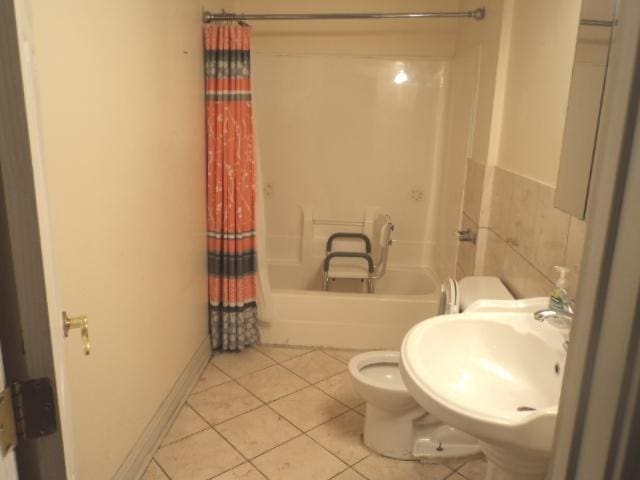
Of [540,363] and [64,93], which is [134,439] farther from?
[540,363]

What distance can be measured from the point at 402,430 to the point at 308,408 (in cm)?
53

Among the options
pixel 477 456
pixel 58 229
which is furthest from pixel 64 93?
pixel 477 456

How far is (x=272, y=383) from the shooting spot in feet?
8.64

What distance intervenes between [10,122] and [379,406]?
5.88ft

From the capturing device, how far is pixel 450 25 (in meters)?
3.24

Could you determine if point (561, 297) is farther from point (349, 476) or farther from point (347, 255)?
point (347, 255)

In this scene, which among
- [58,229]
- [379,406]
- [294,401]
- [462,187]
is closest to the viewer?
[58,229]

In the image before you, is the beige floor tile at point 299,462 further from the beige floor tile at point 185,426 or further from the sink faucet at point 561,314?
the sink faucet at point 561,314

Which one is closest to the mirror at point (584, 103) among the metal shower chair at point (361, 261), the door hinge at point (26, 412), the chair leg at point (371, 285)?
the door hinge at point (26, 412)

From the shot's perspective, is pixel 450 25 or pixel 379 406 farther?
pixel 450 25

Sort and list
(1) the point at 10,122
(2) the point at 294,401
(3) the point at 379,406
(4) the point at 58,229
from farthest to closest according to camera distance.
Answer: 1. (2) the point at 294,401
2. (3) the point at 379,406
3. (4) the point at 58,229
4. (1) the point at 10,122

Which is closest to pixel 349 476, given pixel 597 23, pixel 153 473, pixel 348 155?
pixel 153 473

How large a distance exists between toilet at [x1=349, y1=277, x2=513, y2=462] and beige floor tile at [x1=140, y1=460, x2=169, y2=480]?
2.75 feet

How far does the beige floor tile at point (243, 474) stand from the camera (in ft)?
6.35
